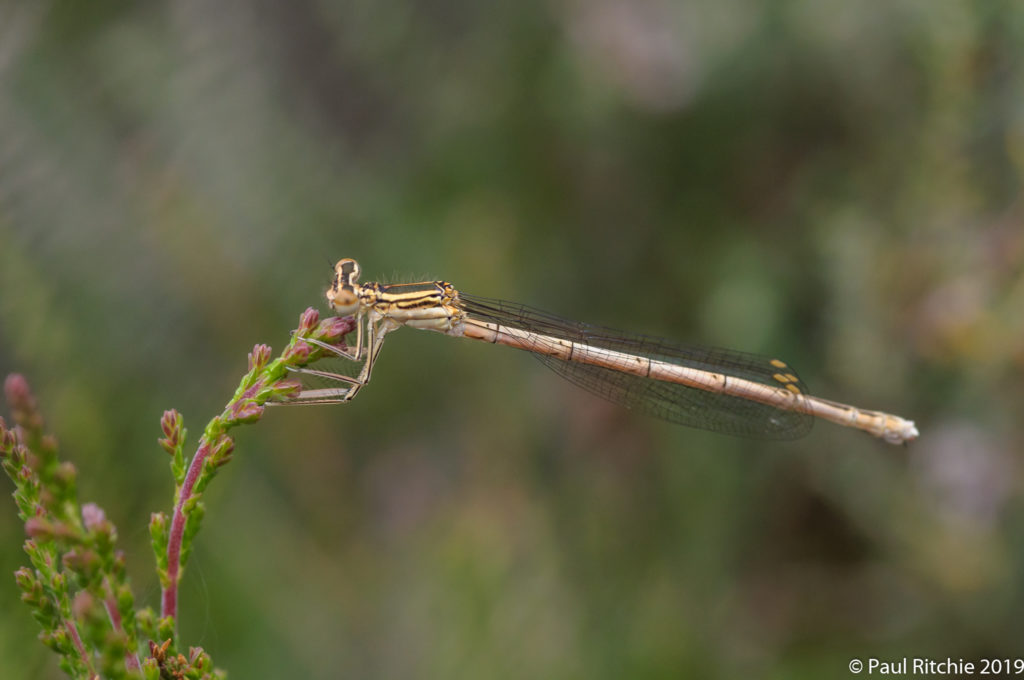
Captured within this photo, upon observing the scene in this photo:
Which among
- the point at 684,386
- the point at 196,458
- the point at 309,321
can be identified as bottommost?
the point at 196,458

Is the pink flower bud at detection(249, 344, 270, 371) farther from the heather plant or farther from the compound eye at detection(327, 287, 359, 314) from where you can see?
the compound eye at detection(327, 287, 359, 314)

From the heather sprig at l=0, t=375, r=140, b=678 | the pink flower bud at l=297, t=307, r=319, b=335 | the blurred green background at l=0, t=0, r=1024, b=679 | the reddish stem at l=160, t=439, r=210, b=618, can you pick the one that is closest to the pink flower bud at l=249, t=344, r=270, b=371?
the pink flower bud at l=297, t=307, r=319, b=335

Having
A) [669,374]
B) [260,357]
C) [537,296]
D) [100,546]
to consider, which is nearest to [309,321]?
[260,357]

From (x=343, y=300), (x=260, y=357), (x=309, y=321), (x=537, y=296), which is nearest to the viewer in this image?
(x=260, y=357)

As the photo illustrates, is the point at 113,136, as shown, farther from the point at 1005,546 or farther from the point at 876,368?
the point at 1005,546

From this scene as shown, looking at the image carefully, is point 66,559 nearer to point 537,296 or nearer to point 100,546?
point 100,546

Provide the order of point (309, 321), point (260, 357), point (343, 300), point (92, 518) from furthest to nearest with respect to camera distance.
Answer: point (343, 300) < point (309, 321) < point (260, 357) < point (92, 518)

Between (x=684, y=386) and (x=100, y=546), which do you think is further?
(x=684, y=386)

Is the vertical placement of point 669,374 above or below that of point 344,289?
above
